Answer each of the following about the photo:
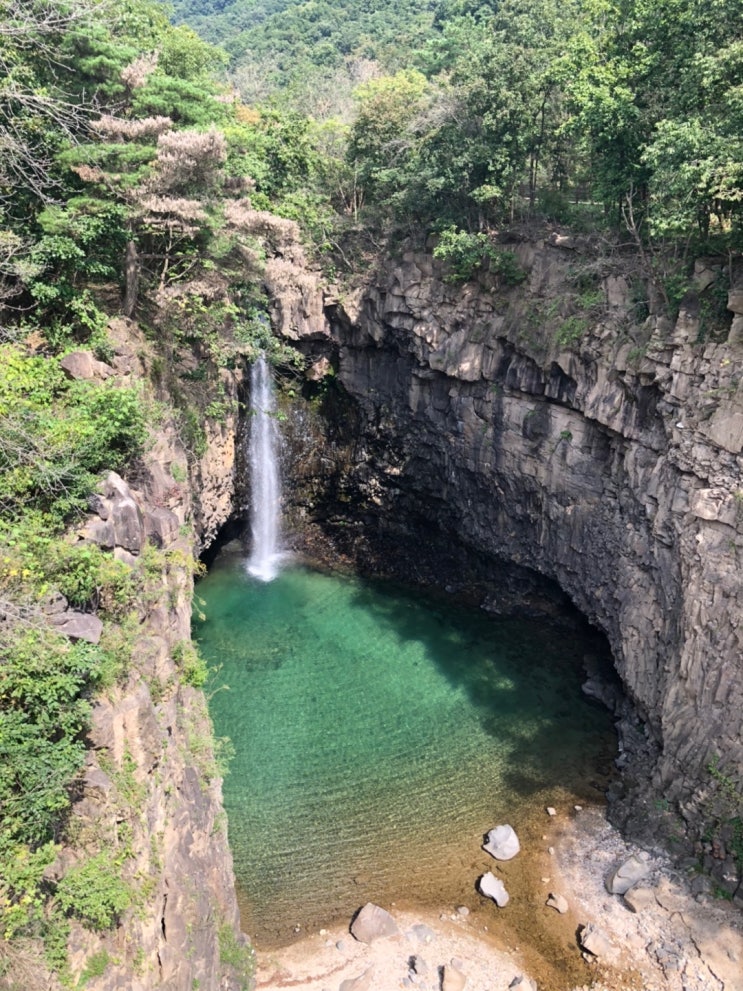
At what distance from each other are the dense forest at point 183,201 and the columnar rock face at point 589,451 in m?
1.79

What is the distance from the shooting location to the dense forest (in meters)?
8.02

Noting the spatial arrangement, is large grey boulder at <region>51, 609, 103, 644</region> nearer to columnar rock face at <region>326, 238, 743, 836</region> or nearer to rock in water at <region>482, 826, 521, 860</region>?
rock in water at <region>482, 826, 521, 860</region>

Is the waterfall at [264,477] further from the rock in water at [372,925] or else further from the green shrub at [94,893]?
the green shrub at [94,893]

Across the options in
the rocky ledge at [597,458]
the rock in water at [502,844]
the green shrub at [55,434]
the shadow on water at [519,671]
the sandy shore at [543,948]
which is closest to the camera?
the green shrub at [55,434]

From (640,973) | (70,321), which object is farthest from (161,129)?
(640,973)

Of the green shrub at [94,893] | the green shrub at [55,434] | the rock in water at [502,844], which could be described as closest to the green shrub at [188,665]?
the green shrub at [55,434]

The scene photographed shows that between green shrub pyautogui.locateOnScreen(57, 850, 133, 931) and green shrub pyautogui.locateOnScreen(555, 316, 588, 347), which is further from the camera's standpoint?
green shrub pyautogui.locateOnScreen(555, 316, 588, 347)

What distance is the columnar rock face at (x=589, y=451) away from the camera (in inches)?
558

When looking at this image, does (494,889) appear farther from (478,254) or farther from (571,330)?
(478,254)

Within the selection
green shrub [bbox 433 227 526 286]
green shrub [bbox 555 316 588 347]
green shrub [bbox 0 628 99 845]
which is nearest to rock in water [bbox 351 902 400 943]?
green shrub [bbox 0 628 99 845]

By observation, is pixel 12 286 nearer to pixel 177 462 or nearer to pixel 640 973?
pixel 177 462

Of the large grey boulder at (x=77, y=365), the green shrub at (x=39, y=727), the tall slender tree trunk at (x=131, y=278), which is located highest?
the tall slender tree trunk at (x=131, y=278)

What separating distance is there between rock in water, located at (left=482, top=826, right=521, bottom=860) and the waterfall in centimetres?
1299

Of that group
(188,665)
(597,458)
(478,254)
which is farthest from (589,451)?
(188,665)
